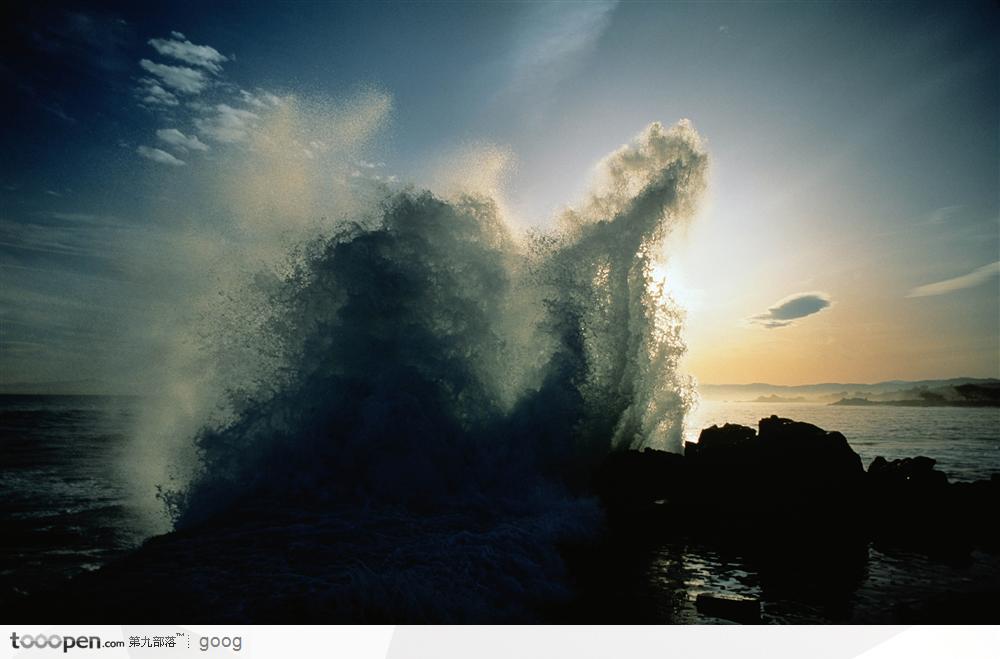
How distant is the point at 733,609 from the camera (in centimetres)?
423

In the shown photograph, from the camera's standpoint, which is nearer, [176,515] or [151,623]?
[151,623]

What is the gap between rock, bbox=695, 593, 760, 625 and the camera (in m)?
4.21

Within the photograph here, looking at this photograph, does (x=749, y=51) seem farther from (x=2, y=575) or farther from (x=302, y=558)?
(x=2, y=575)

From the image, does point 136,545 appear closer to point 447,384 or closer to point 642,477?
point 447,384

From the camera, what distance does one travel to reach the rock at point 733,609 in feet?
13.8

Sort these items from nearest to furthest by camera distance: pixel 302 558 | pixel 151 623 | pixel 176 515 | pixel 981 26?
pixel 151 623 → pixel 302 558 → pixel 981 26 → pixel 176 515

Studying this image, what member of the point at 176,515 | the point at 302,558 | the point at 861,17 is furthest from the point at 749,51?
the point at 176,515

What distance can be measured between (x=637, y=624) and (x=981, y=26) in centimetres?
724

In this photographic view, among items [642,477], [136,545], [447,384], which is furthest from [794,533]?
[136,545]

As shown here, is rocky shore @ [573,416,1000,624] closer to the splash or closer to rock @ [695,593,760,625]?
rock @ [695,593,760,625]

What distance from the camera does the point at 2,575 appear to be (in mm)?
5520
